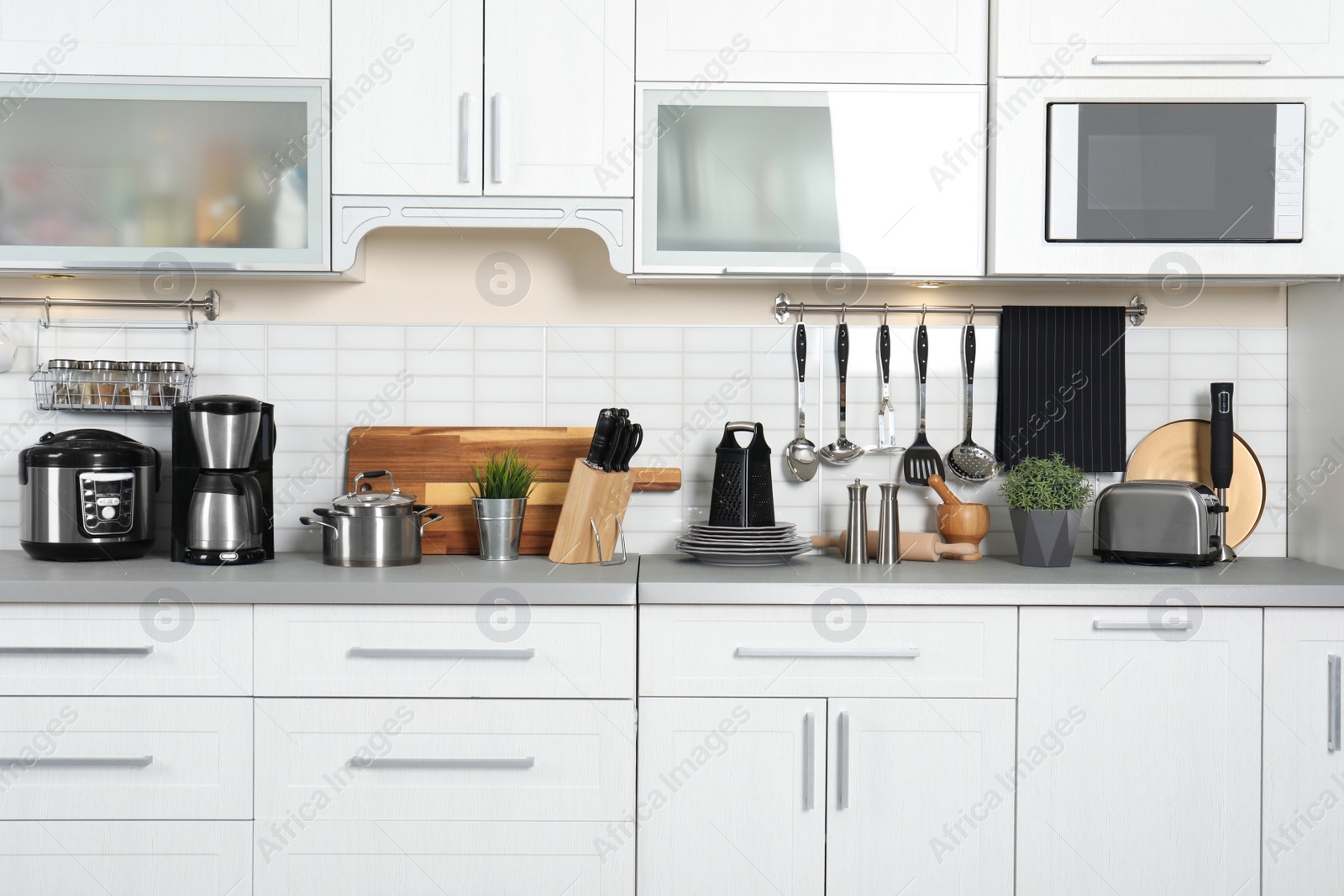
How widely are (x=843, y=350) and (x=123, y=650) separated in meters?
1.69

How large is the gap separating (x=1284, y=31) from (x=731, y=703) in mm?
1826

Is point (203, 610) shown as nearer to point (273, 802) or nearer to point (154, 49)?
point (273, 802)

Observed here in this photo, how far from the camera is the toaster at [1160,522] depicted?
7.18 feet

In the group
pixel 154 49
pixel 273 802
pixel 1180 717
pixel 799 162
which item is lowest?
pixel 273 802

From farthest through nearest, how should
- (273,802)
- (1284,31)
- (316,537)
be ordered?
(316,537) < (1284,31) < (273,802)

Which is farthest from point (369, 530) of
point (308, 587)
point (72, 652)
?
point (72, 652)

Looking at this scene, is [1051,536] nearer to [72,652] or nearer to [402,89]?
[402,89]

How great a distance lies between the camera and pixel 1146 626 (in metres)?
2.01

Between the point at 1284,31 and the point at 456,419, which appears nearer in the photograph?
the point at 1284,31

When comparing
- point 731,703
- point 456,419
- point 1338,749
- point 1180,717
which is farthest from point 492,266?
point 1338,749

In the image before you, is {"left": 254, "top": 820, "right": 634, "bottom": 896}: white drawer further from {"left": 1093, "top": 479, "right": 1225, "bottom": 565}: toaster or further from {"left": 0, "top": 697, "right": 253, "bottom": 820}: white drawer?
{"left": 1093, "top": 479, "right": 1225, "bottom": 565}: toaster

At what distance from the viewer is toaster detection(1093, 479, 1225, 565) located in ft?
7.18

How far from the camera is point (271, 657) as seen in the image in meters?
1.99

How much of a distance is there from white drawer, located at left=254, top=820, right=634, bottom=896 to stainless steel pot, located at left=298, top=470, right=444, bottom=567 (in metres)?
0.54
